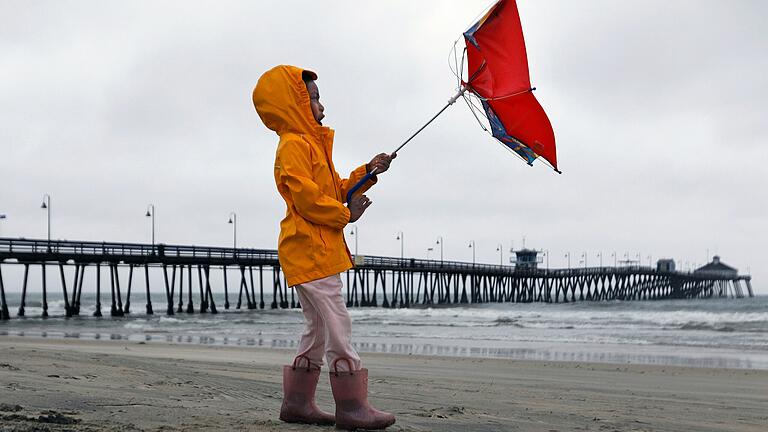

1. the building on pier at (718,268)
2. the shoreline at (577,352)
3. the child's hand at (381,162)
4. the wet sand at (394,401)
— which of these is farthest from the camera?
the building on pier at (718,268)

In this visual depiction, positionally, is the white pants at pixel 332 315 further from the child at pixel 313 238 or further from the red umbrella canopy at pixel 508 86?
the red umbrella canopy at pixel 508 86

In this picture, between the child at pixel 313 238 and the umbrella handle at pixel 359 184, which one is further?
the umbrella handle at pixel 359 184

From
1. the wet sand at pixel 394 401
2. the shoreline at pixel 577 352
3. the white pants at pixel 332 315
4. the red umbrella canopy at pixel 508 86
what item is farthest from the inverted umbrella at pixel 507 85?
the shoreline at pixel 577 352

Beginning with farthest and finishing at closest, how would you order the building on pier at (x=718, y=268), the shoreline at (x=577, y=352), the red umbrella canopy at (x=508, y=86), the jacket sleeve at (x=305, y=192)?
the building on pier at (x=718, y=268) < the shoreline at (x=577, y=352) < the red umbrella canopy at (x=508, y=86) < the jacket sleeve at (x=305, y=192)

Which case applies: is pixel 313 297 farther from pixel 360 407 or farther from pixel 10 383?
pixel 10 383

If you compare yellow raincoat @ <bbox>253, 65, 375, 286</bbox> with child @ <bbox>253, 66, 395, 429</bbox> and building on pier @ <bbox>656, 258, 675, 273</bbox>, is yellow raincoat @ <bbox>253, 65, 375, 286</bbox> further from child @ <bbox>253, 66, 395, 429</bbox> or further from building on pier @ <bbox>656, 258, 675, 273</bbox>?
building on pier @ <bbox>656, 258, 675, 273</bbox>

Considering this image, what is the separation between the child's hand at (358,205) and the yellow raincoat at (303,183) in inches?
2.6

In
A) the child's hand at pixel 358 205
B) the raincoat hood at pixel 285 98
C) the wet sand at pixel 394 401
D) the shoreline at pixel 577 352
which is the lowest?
the shoreline at pixel 577 352

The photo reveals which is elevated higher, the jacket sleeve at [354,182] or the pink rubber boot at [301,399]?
the jacket sleeve at [354,182]

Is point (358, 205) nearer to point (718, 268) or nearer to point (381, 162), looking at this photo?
point (381, 162)

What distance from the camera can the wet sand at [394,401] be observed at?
408cm

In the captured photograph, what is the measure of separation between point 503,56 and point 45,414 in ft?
9.79

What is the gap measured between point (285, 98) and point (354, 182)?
0.56 metres

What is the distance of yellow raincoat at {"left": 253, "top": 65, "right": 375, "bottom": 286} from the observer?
4004 mm
